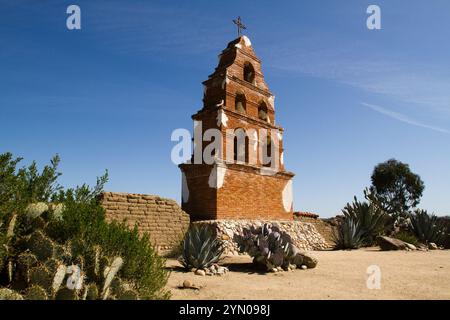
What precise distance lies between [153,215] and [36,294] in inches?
247

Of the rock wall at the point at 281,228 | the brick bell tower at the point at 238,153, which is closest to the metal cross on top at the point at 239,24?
the brick bell tower at the point at 238,153

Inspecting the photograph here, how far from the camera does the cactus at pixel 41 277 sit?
3852 millimetres

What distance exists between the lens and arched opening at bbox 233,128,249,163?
12938 millimetres

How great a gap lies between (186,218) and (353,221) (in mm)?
7498

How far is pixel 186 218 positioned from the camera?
35.0ft

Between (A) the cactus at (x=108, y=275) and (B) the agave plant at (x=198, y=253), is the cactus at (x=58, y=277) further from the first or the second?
(B) the agave plant at (x=198, y=253)

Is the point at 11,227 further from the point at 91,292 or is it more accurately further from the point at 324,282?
the point at 324,282

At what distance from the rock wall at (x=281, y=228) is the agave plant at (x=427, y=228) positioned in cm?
463

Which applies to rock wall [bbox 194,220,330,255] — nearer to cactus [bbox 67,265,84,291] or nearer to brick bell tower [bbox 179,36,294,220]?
brick bell tower [bbox 179,36,294,220]

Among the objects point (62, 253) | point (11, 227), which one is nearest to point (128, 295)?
point (62, 253)

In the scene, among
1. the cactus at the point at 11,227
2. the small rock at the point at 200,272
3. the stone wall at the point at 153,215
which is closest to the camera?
→ the cactus at the point at 11,227
